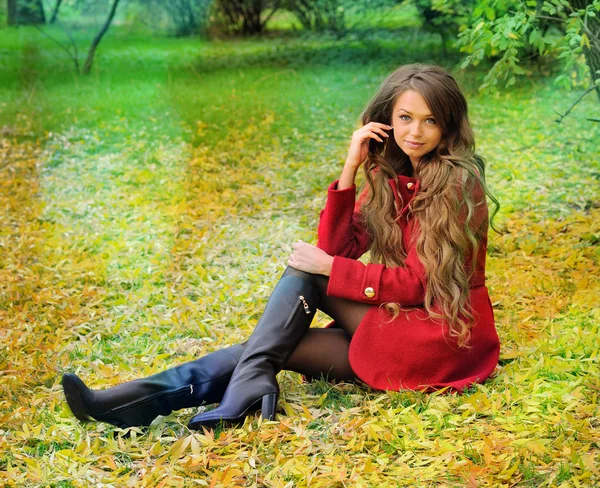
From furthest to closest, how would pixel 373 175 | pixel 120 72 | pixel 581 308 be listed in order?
pixel 120 72 → pixel 581 308 → pixel 373 175

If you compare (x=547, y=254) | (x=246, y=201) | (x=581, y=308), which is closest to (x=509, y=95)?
(x=246, y=201)

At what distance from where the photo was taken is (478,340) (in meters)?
2.73

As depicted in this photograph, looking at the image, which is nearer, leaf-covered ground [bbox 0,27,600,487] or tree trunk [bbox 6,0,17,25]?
leaf-covered ground [bbox 0,27,600,487]

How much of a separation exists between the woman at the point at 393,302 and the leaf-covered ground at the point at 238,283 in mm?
101

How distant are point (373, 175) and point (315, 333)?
0.67m

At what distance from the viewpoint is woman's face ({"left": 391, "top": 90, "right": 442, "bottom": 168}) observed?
8.92ft

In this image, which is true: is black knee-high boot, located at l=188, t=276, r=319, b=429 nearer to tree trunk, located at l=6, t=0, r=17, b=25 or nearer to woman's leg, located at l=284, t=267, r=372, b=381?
woman's leg, located at l=284, t=267, r=372, b=381

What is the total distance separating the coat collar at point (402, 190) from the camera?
2.82 meters

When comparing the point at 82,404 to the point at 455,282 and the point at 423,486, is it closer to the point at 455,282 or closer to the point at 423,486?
the point at 423,486

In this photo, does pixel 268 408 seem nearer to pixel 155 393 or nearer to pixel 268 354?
pixel 268 354

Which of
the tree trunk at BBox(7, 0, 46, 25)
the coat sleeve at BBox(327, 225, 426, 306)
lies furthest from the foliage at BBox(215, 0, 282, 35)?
the coat sleeve at BBox(327, 225, 426, 306)

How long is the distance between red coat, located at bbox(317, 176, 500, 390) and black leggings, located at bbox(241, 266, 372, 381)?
0.07 metres

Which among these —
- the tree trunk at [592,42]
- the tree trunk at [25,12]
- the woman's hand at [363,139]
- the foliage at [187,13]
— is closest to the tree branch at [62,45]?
the tree trunk at [25,12]

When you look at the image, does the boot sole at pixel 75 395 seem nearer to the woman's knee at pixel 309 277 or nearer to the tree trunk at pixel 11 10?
the woman's knee at pixel 309 277
